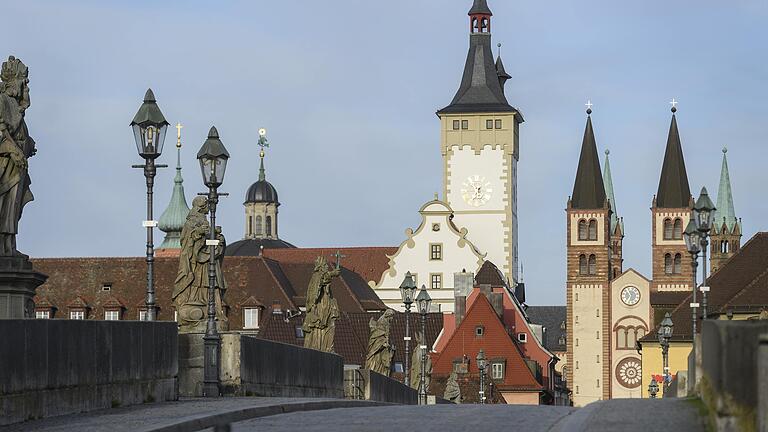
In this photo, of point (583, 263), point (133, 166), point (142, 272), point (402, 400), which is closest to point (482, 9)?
point (583, 263)

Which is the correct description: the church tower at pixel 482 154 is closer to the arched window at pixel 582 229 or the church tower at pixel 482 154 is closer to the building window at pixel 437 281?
the building window at pixel 437 281

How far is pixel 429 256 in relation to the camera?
136m

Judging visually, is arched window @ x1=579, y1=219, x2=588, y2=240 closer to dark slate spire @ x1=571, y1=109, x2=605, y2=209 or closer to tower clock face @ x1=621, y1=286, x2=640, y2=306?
dark slate spire @ x1=571, y1=109, x2=605, y2=209

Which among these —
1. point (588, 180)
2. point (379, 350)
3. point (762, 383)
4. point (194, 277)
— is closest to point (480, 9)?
point (588, 180)

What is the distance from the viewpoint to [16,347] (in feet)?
59.4

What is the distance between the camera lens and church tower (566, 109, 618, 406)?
155 m

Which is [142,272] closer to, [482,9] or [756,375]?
[482,9]

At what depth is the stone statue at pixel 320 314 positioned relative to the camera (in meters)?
39.8

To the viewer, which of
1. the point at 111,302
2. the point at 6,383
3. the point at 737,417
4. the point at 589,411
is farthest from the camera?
the point at 111,302

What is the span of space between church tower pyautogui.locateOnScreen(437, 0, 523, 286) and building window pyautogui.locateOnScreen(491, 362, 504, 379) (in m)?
42.6

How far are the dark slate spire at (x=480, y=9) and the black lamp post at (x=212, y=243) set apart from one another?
126478mm

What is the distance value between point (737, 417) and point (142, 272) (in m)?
91.9

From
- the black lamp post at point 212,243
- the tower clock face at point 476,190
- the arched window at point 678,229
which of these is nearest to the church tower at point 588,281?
the arched window at point 678,229

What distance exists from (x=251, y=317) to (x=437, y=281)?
107ft
